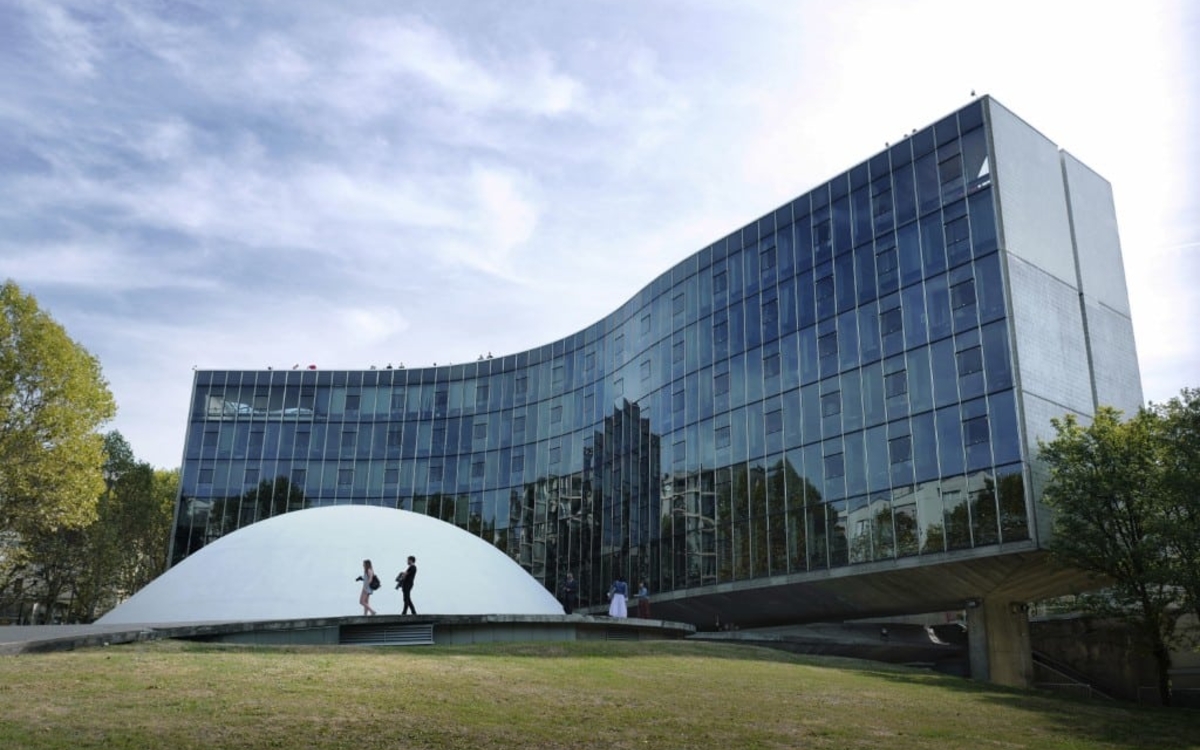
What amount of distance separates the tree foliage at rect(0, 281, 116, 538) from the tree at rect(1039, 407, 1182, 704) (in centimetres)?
2987

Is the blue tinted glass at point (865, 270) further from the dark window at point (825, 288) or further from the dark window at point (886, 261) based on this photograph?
the dark window at point (825, 288)

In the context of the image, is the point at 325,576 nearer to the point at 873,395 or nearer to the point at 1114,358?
the point at 873,395

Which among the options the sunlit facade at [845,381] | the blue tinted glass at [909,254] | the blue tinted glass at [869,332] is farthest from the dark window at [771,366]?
the blue tinted glass at [909,254]

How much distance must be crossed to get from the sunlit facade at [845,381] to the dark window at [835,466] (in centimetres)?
24

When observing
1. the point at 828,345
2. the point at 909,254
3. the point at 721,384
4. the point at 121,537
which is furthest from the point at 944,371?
the point at 121,537

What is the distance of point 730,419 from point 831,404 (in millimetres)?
5951

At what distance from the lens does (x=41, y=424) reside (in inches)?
1320

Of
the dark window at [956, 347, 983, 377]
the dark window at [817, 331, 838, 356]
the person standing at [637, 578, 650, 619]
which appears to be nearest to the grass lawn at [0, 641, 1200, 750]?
the person standing at [637, 578, 650, 619]

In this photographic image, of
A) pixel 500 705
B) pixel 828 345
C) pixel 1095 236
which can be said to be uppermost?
pixel 1095 236

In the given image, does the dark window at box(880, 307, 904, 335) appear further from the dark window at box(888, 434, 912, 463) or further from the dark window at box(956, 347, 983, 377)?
the dark window at box(888, 434, 912, 463)

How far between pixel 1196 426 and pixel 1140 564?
4588 mm

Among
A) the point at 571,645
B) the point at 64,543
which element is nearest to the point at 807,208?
the point at 571,645

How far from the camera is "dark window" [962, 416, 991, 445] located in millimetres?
34719

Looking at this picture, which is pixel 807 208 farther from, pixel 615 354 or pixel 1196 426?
pixel 1196 426
